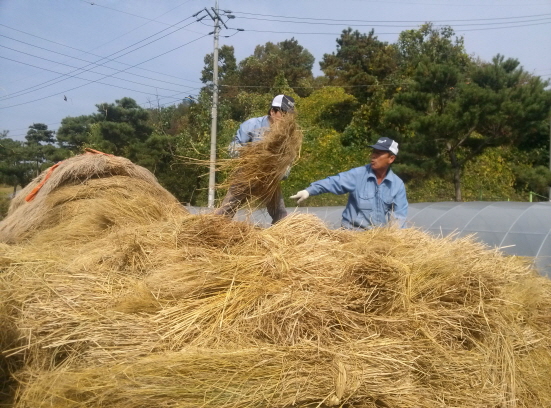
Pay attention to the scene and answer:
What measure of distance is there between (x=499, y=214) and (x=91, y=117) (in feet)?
76.5

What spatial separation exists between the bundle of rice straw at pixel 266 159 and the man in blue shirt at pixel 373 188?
825 mm

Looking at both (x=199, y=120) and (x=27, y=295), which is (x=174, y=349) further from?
(x=199, y=120)

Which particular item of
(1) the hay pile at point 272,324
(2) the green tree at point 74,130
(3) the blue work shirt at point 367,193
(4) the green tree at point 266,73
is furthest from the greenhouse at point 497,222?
(4) the green tree at point 266,73

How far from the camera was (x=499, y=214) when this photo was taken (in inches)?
249

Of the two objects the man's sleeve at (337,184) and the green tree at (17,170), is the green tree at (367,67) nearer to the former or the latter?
the green tree at (17,170)

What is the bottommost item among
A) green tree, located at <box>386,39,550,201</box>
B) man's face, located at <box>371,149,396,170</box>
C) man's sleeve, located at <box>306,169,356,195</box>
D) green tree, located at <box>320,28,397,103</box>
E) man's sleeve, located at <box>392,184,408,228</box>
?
man's sleeve, located at <box>392,184,408,228</box>

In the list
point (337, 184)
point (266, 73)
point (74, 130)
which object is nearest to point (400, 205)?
point (337, 184)

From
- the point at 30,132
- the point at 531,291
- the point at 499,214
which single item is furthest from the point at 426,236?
the point at 30,132

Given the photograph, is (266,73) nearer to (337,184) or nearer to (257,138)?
(337,184)

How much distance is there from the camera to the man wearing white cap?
3.36 meters

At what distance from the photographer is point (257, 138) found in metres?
3.38

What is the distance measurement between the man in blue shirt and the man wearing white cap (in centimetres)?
43

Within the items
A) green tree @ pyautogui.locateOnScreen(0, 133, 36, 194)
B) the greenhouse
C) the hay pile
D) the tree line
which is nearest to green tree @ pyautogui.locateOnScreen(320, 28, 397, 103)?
the tree line

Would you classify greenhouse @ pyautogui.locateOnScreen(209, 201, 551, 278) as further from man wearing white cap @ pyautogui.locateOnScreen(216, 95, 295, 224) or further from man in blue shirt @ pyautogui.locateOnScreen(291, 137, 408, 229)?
man wearing white cap @ pyautogui.locateOnScreen(216, 95, 295, 224)
